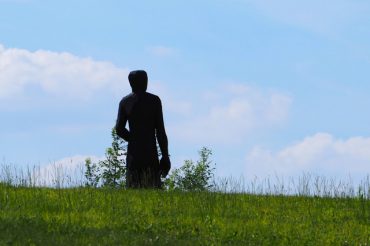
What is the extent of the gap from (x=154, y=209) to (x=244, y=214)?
1.94 meters

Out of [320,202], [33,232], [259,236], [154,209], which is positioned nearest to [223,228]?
[259,236]

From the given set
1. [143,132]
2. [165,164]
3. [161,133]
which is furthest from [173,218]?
[143,132]

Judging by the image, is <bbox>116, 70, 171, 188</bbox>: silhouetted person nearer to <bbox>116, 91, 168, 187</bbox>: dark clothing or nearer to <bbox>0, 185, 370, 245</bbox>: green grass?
<bbox>116, 91, 168, 187</bbox>: dark clothing

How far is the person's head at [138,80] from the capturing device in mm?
20547

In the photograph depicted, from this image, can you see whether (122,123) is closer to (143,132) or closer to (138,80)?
(143,132)

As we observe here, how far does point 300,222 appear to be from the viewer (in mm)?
17375

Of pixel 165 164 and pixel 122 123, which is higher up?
pixel 122 123

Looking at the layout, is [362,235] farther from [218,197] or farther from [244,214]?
[218,197]

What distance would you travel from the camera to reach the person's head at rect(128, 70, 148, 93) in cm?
2055

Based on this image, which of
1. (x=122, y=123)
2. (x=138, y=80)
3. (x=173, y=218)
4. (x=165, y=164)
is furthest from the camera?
(x=122, y=123)

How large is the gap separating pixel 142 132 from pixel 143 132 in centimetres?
2

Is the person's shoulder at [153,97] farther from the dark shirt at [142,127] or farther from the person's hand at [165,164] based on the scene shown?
the person's hand at [165,164]

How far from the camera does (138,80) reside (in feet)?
→ 67.5

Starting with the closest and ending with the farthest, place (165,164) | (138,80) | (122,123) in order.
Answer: (138,80), (165,164), (122,123)
